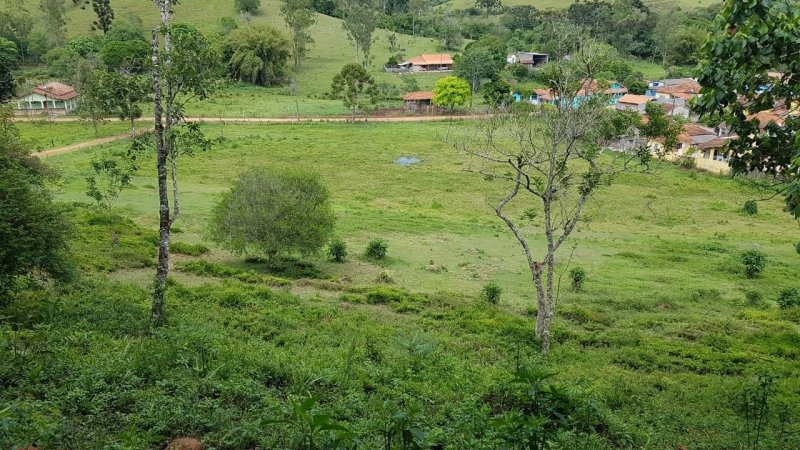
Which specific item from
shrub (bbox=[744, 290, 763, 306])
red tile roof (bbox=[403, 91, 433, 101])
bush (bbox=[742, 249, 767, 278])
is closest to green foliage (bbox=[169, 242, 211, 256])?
shrub (bbox=[744, 290, 763, 306])

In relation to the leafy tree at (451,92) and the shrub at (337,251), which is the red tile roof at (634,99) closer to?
the leafy tree at (451,92)

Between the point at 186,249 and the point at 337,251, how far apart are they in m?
5.98

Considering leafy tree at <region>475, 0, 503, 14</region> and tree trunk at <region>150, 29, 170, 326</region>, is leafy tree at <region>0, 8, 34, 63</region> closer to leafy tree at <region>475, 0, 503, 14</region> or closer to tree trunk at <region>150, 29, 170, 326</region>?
tree trunk at <region>150, 29, 170, 326</region>

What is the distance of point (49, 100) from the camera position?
206 feet

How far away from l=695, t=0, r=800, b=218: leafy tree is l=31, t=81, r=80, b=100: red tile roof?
219 ft

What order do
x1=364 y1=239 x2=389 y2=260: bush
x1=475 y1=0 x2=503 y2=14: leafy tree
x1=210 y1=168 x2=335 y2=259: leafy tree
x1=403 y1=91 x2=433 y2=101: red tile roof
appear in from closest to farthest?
x1=210 y1=168 x2=335 y2=259: leafy tree → x1=364 y1=239 x2=389 y2=260: bush → x1=403 y1=91 x2=433 y2=101: red tile roof → x1=475 y1=0 x2=503 y2=14: leafy tree

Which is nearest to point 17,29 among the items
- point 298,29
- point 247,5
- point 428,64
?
point 247,5

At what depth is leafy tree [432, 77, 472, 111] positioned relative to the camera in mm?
66375

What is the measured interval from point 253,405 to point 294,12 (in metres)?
85.3

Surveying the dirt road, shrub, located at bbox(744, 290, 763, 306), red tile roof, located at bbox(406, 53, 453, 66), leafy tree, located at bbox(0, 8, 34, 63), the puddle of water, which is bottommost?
shrub, located at bbox(744, 290, 763, 306)

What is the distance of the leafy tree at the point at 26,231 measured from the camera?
13.2 m

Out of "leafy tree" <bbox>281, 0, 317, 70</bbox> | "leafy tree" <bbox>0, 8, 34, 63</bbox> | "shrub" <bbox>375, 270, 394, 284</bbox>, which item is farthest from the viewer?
"leafy tree" <bbox>281, 0, 317, 70</bbox>

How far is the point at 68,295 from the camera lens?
1593cm

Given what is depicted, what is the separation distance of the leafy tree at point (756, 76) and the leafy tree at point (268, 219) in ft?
54.2
